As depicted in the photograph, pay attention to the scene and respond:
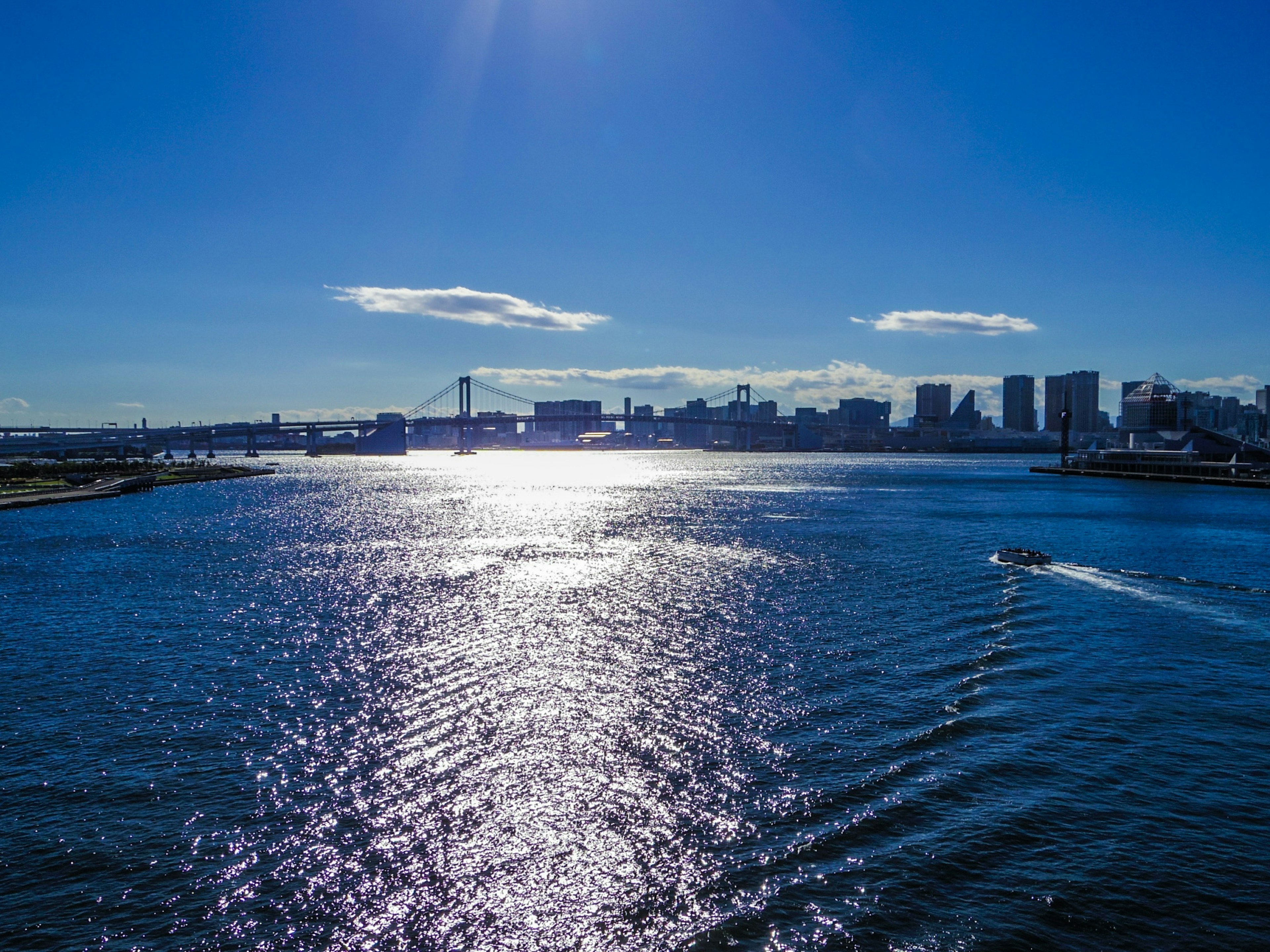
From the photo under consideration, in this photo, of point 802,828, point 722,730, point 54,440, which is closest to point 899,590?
point 722,730

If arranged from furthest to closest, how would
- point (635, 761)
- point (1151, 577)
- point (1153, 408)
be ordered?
point (1153, 408), point (1151, 577), point (635, 761)

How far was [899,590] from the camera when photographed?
29.6 metres

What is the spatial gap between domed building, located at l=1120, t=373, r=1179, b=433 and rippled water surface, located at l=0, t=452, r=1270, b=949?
11812cm

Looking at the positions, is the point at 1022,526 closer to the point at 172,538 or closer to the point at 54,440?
the point at 172,538

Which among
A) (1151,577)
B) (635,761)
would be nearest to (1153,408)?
(1151,577)

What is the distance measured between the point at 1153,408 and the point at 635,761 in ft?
494

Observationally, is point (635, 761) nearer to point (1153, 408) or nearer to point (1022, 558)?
point (1022, 558)

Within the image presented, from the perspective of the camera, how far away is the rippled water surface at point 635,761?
9.48m

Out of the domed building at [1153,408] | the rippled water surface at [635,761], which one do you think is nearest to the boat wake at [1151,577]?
the rippled water surface at [635,761]

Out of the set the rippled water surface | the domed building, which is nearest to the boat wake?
the rippled water surface

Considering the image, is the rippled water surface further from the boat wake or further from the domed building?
the domed building

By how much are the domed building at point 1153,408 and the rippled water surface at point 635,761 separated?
118124 millimetres

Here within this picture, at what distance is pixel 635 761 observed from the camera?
45.2ft

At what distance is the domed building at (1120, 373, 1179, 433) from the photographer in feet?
427
